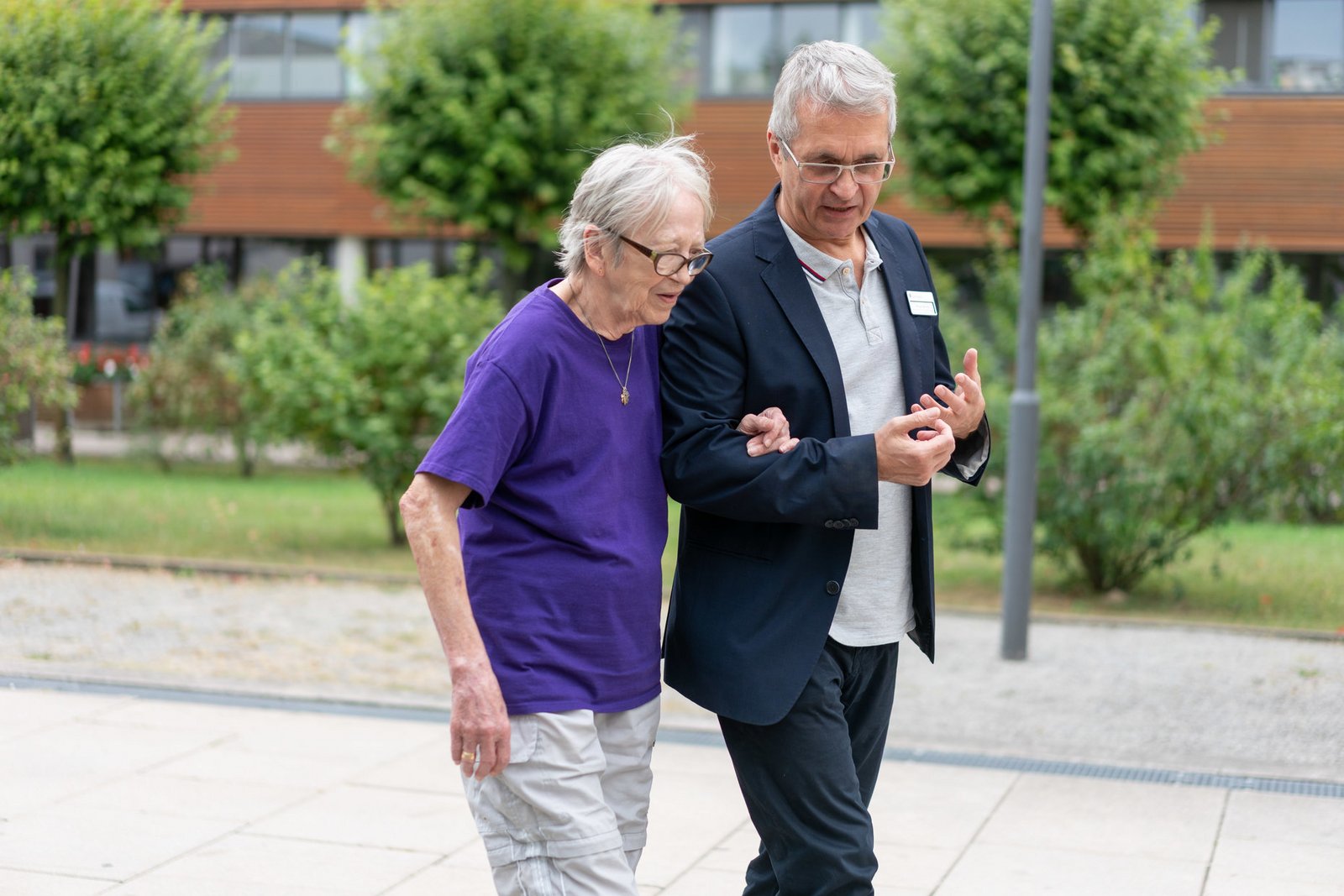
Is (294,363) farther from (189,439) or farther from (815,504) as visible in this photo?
(815,504)

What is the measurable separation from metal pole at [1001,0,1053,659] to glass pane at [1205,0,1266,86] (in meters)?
13.9

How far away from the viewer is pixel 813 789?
2791mm

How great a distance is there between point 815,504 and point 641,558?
32 centimetres

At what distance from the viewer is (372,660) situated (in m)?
7.38

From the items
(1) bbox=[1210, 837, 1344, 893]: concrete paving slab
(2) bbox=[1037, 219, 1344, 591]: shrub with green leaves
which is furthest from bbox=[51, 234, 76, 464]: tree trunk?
(1) bbox=[1210, 837, 1344, 893]: concrete paving slab

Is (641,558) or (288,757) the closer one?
(641,558)

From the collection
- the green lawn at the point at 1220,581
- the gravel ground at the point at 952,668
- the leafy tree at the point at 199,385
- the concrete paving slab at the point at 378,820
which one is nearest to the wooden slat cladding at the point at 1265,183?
the leafy tree at the point at 199,385

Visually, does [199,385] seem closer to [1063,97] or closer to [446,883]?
[1063,97]

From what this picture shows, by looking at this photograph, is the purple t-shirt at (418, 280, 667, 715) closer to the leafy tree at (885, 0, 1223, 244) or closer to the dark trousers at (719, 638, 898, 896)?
the dark trousers at (719, 638, 898, 896)

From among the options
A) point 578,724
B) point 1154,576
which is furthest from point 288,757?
point 1154,576

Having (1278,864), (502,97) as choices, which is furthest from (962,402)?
(502,97)

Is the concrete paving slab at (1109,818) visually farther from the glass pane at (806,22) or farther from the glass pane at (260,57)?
the glass pane at (260,57)

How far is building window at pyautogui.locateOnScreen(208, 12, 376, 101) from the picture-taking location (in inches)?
938

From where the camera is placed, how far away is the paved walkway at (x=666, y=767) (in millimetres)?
4297
